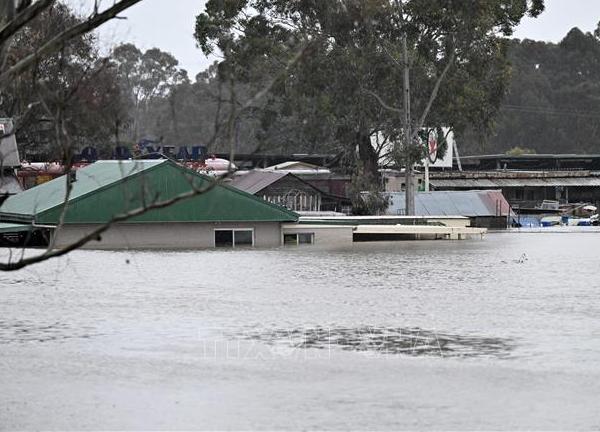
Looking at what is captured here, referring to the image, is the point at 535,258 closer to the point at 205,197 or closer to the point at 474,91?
the point at 205,197

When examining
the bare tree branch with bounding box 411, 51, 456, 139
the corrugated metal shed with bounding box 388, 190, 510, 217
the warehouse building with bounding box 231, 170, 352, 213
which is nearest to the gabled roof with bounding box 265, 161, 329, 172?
the corrugated metal shed with bounding box 388, 190, 510, 217

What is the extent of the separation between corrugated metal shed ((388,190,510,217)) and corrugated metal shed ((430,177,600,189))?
10.8 m

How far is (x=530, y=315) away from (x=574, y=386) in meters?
8.09

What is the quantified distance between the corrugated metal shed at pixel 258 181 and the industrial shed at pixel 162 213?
10.5 metres

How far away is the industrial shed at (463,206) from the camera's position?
60156 mm

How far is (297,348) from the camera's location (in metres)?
18.1

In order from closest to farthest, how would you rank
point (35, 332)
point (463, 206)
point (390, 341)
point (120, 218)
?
point (120, 218)
point (390, 341)
point (35, 332)
point (463, 206)

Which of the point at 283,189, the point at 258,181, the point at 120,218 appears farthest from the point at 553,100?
the point at 120,218

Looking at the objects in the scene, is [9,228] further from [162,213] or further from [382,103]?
[382,103]

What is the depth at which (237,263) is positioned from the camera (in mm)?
36188

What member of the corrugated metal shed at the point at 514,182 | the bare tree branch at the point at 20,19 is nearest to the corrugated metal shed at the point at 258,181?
the corrugated metal shed at the point at 514,182

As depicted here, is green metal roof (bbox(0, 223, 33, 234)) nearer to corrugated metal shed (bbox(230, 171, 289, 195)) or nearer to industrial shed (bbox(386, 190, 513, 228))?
corrugated metal shed (bbox(230, 171, 289, 195))

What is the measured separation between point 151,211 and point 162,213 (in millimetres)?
442

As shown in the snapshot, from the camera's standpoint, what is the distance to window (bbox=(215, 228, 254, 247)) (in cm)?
4431
